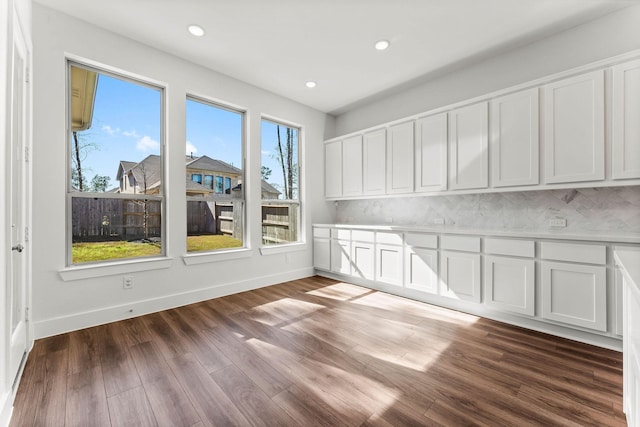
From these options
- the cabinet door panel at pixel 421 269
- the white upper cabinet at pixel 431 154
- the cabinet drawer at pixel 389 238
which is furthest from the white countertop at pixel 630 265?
the cabinet drawer at pixel 389 238

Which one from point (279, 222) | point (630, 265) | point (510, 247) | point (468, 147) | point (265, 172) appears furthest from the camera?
point (279, 222)

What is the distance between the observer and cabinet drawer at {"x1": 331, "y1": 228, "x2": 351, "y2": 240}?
4225 mm

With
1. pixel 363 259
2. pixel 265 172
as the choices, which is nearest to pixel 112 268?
pixel 265 172

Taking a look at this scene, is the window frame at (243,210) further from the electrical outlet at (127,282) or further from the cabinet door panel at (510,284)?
the cabinet door panel at (510,284)

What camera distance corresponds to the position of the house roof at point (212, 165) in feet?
11.5

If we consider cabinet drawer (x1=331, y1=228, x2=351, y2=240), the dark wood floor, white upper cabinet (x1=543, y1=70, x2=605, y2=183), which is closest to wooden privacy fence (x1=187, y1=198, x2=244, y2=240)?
the dark wood floor

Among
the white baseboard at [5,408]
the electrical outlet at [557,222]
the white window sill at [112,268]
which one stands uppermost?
the electrical outlet at [557,222]

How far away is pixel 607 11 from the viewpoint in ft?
8.20

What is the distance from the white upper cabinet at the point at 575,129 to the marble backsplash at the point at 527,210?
381 millimetres

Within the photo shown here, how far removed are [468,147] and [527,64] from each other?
1059 millimetres

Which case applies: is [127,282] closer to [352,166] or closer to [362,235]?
[362,235]

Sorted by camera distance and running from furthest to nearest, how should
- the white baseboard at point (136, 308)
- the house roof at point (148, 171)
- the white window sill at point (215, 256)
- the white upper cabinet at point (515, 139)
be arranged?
1. the white window sill at point (215, 256)
2. the house roof at point (148, 171)
3. the white upper cabinet at point (515, 139)
4. the white baseboard at point (136, 308)

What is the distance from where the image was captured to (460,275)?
9.86 feet

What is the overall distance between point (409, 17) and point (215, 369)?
3429mm
